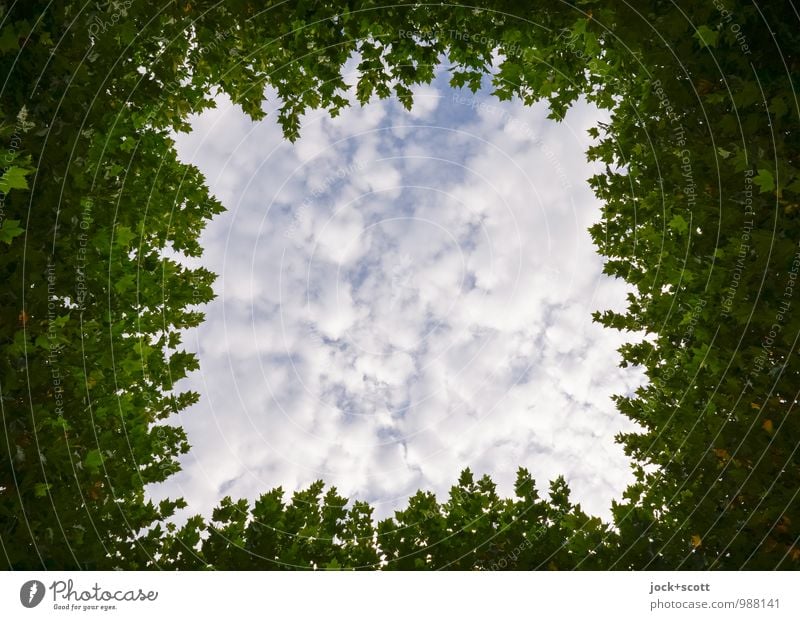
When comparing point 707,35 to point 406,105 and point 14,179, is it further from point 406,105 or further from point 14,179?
point 14,179

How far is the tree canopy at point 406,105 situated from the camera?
17.9ft

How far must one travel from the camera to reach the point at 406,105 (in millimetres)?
10891

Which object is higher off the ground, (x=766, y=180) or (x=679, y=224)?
(x=679, y=224)

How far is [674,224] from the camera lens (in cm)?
820

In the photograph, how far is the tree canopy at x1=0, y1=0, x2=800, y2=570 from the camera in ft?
17.9

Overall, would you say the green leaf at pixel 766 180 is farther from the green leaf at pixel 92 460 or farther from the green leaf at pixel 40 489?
the green leaf at pixel 92 460

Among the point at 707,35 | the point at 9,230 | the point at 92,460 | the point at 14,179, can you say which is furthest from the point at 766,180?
the point at 92,460

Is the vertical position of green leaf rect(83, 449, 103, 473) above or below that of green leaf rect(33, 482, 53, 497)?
above

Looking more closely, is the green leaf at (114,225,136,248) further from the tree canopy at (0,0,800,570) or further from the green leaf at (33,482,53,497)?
the green leaf at (33,482,53,497)

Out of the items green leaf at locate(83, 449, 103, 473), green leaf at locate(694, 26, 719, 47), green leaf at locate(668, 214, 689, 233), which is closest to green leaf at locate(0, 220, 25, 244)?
green leaf at locate(83, 449, 103, 473)

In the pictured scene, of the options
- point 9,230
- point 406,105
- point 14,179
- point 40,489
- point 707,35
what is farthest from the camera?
point 406,105

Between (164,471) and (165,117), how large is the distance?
758cm

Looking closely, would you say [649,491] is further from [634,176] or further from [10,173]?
[10,173]

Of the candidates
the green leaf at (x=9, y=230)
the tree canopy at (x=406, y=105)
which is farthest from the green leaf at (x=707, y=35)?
the green leaf at (x=9, y=230)
